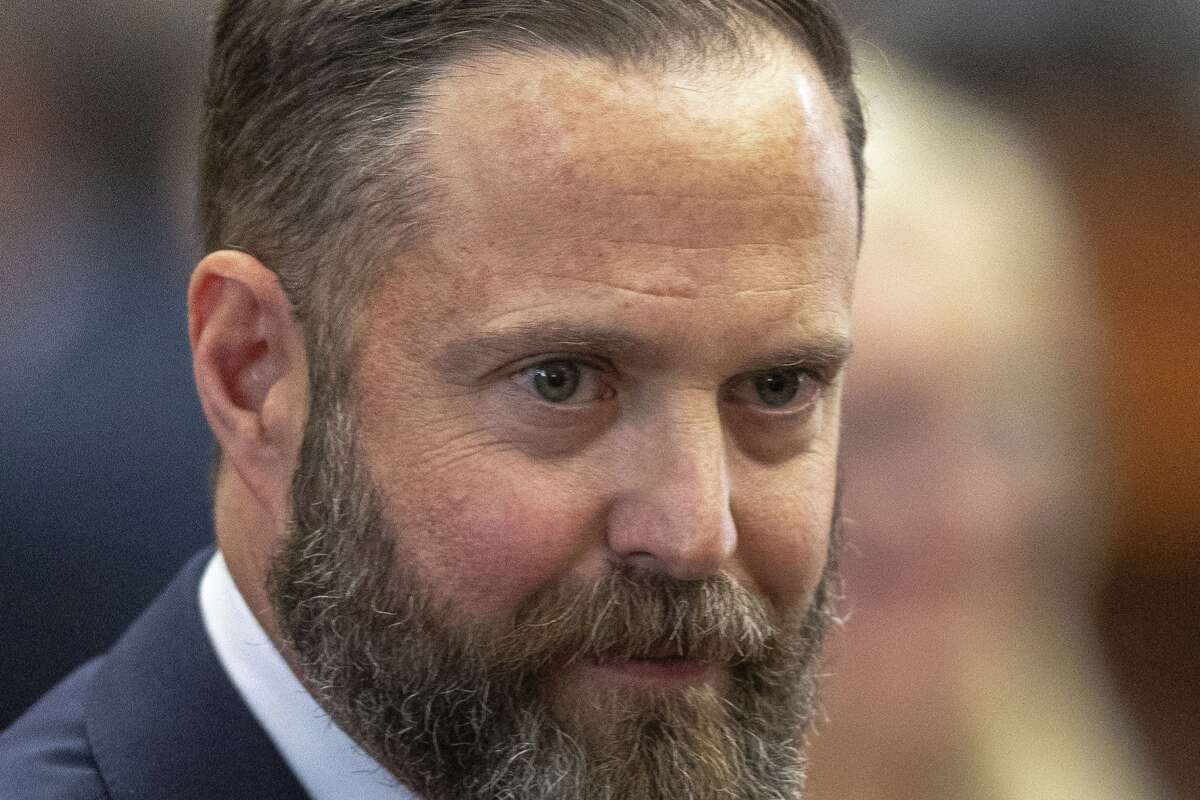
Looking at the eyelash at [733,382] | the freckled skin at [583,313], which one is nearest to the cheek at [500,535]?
the freckled skin at [583,313]

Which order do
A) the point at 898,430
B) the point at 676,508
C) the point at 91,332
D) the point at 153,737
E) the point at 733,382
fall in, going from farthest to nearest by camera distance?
the point at 91,332, the point at 898,430, the point at 153,737, the point at 733,382, the point at 676,508

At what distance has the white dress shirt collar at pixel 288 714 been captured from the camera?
→ 2.62m

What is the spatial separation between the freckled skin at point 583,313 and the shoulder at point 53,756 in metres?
0.55

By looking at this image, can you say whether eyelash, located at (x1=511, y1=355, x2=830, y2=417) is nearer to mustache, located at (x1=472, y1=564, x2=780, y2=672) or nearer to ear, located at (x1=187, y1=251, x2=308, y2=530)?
mustache, located at (x1=472, y1=564, x2=780, y2=672)

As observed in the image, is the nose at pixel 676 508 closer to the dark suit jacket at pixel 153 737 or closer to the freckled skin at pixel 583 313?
the freckled skin at pixel 583 313

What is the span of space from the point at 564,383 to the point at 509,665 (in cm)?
35

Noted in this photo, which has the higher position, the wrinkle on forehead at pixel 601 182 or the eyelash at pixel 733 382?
the wrinkle on forehead at pixel 601 182

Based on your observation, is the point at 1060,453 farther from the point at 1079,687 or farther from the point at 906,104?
the point at 906,104

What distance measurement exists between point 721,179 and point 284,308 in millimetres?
612

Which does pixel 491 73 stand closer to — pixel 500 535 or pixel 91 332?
pixel 500 535

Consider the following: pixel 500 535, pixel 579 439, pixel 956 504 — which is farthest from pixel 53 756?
pixel 956 504

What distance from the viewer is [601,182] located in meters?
2.39

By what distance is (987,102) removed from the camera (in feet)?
17.2

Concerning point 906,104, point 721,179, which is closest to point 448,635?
point 721,179
